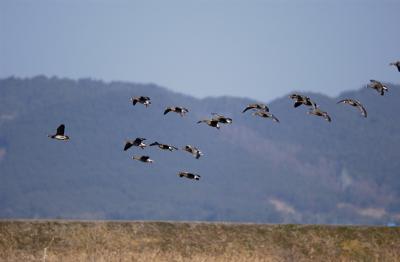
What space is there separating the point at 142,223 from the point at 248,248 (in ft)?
10.0

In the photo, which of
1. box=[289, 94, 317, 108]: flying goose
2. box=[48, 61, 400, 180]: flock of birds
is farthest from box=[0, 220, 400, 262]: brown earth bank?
box=[289, 94, 317, 108]: flying goose

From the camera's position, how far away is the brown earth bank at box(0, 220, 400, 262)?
32469 mm

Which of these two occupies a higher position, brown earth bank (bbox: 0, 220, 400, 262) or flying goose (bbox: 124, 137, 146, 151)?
flying goose (bbox: 124, 137, 146, 151)

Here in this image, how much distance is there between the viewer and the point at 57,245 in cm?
3281

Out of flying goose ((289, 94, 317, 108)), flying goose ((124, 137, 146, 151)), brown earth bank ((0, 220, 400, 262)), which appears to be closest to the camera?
brown earth bank ((0, 220, 400, 262))

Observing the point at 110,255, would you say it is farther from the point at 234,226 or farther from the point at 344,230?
the point at 344,230

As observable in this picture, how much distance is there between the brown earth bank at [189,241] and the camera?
32.5 m

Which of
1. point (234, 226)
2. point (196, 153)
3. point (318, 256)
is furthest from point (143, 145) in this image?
point (318, 256)

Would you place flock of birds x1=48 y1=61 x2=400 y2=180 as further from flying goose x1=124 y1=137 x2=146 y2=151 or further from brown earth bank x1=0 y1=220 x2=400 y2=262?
brown earth bank x1=0 y1=220 x2=400 y2=262

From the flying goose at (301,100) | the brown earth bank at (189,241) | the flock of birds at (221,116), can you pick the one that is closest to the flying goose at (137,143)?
the flock of birds at (221,116)

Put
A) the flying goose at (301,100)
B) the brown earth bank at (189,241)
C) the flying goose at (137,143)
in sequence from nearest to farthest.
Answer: the brown earth bank at (189,241) → the flying goose at (137,143) → the flying goose at (301,100)

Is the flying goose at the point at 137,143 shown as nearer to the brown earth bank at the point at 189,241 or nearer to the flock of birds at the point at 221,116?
the flock of birds at the point at 221,116

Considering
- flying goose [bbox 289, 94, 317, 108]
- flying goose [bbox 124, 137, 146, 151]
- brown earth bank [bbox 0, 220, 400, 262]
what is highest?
flying goose [bbox 289, 94, 317, 108]

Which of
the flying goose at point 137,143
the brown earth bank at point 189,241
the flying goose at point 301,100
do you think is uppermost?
the flying goose at point 301,100
